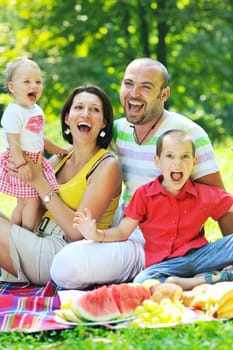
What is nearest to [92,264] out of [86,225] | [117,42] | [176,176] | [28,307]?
[86,225]

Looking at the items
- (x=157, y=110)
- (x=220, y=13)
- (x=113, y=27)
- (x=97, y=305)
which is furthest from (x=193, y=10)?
(x=97, y=305)

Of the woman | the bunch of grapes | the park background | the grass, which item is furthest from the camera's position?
the park background

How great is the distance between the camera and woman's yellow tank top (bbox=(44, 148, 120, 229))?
5430 millimetres

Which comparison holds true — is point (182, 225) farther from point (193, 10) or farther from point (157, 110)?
point (193, 10)

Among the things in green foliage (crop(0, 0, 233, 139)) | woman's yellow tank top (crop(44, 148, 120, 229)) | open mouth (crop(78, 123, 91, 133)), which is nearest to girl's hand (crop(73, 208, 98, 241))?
woman's yellow tank top (crop(44, 148, 120, 229))

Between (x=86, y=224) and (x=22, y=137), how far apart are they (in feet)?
2.75

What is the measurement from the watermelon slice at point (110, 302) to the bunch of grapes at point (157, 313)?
0.29 feet

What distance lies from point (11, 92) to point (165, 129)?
3.41 feet

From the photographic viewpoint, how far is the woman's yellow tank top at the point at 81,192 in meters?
5.43

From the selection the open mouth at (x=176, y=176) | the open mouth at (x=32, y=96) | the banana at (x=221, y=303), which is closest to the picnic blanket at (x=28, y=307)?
the banana at (x=221, y=303)

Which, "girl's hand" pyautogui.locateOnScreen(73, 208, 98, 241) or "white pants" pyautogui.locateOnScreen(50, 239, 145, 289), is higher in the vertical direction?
"girl's hand" pyautogui.locateOnScreen(73, 208, 98, 241)

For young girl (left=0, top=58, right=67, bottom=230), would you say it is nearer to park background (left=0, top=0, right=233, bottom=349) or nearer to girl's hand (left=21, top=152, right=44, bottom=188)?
girl's hand (left=21, top=152, right=44, bottom=188)

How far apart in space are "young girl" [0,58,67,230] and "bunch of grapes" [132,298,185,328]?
1.36 metres

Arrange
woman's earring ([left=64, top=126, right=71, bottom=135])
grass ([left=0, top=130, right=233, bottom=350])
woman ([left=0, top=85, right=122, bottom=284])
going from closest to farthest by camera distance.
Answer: grass ([left=0, top=130, right=233, bottom=350]) < woman ([left=0, top=85, right=122, bottom=284]) < woman's earring ([left=64, top=126, right=71, bottom=135])
